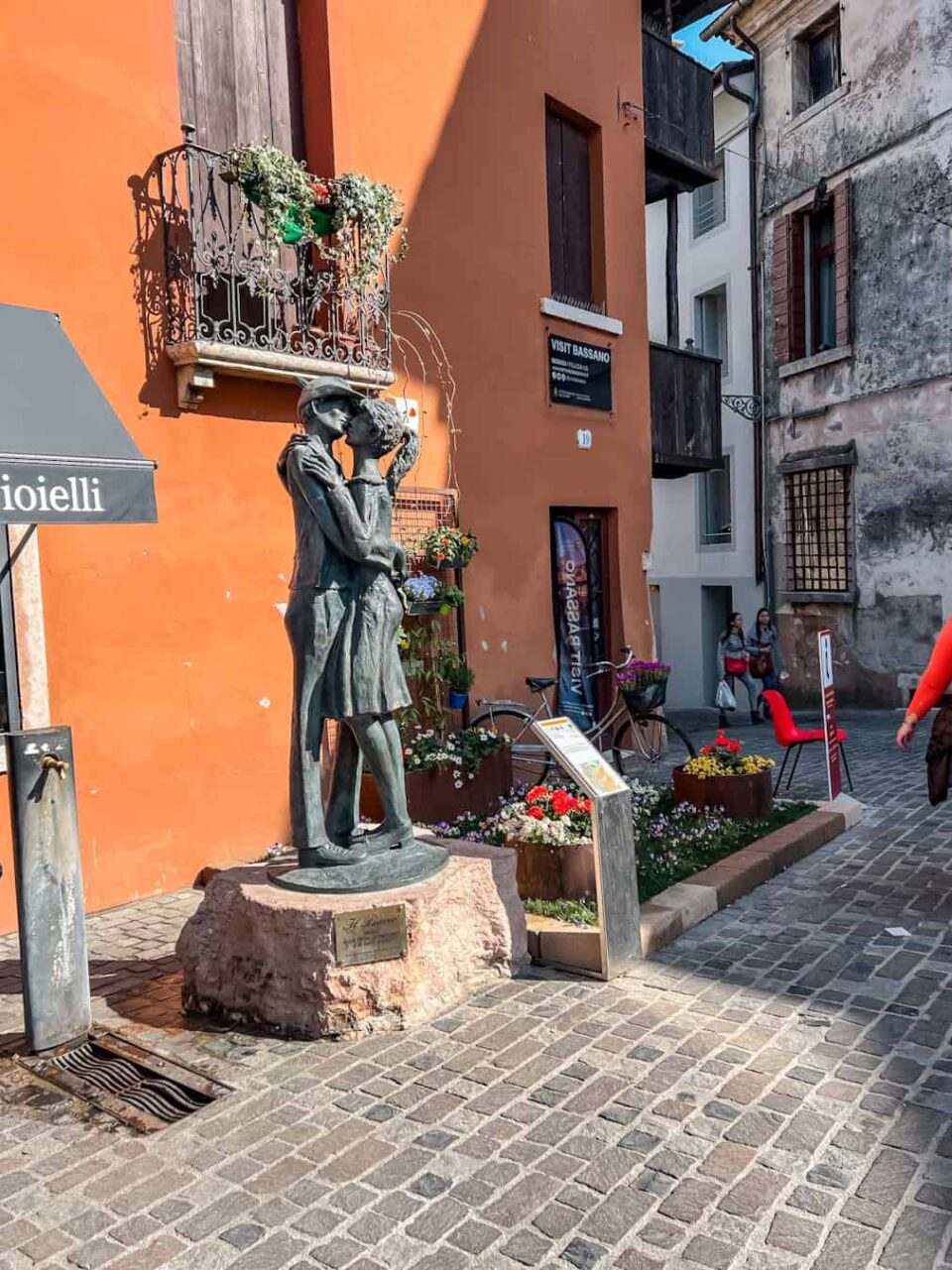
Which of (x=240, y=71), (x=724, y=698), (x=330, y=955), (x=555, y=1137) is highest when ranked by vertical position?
(x=240, y=71)

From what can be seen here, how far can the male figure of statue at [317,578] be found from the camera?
4.24 meters

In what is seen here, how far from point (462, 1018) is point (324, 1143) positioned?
40.7 inches

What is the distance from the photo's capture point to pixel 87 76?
587 cm

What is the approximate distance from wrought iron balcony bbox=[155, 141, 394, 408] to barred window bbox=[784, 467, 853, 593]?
32.6 feet

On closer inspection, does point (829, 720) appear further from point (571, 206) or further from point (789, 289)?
point (789, 289)

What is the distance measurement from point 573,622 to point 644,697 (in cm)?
132

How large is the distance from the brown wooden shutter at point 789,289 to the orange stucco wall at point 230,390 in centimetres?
729

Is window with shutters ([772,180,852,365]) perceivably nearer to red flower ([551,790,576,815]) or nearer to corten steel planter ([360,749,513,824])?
corten steel planter ([360,749,513,824])

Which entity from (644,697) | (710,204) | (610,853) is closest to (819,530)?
(710,204)

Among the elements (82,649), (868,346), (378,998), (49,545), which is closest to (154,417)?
(49,545)

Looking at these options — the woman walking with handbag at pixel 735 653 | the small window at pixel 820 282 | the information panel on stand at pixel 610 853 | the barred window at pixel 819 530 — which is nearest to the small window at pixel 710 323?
the small window at pixel 820 282

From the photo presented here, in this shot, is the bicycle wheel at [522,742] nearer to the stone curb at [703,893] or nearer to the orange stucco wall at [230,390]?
the orange stucco wall at [230,390]

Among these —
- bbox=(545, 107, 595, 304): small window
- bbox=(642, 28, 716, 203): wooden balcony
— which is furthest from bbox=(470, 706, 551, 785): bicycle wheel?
bbox=(642, 28, 716, 203): wooden balcony

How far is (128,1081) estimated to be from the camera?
3.78 metres
